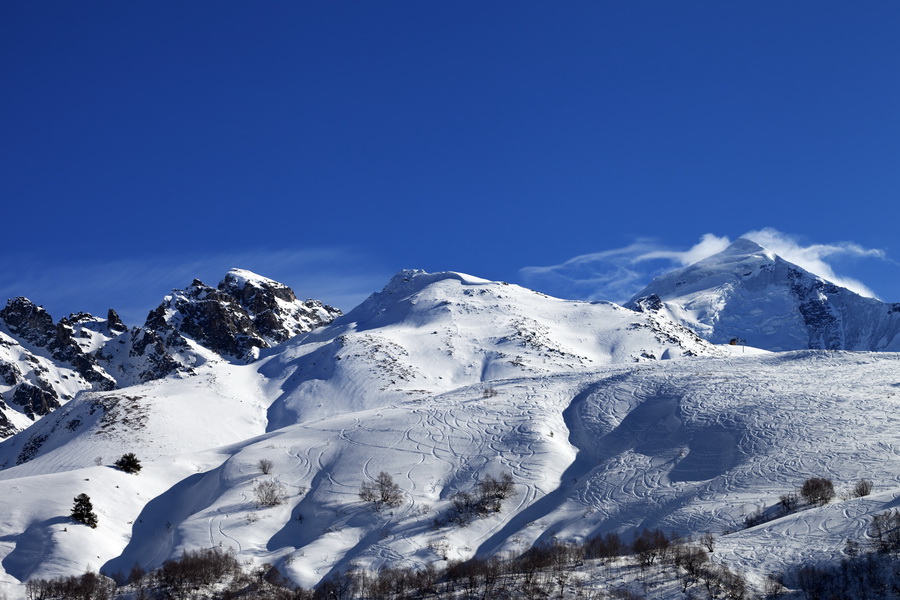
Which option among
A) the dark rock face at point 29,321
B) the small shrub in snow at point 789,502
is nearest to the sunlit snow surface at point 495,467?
the small shrub in snow at point 789,502

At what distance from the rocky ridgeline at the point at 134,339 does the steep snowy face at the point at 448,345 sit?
89.7ft

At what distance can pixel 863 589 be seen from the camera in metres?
34.6

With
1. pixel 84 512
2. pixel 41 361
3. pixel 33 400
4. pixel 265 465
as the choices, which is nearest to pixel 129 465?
pixel 84 512

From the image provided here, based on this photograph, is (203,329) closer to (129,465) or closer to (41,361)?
(41,361)

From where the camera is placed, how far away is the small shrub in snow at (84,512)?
53000 mm

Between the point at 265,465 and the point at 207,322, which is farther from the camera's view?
the point at 207,322

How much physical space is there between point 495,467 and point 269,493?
14.9m

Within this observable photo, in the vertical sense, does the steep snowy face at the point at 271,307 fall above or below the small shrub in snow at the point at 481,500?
above

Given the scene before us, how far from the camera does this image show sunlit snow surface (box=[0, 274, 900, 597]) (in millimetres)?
47344

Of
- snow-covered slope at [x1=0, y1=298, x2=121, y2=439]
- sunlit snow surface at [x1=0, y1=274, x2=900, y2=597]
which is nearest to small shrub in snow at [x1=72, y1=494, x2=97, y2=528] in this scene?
sunlit snow surface at [x1=0, y1=274, x2=900, y2=597]

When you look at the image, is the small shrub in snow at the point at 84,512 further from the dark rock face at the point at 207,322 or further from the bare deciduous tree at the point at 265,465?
Result: the dark rock face at the point at 207,322

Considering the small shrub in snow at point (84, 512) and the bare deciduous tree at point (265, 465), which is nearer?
the small shrub in snow at point (84, 512)

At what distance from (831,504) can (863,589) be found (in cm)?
861

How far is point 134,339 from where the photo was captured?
536ft
